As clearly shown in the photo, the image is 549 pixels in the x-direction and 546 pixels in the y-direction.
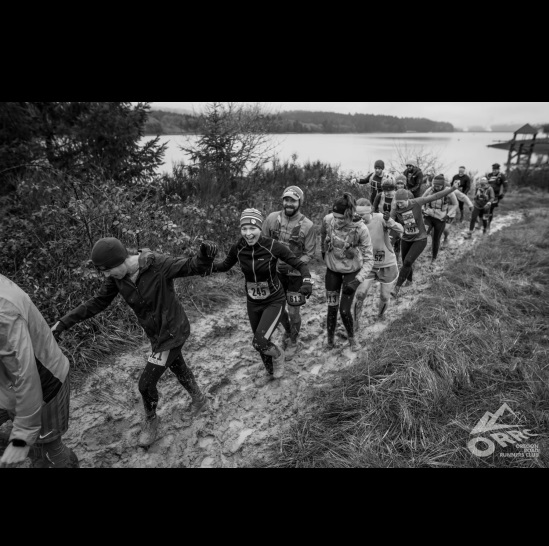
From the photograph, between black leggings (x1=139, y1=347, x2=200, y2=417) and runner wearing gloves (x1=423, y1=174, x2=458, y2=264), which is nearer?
black leggings (x1=139, y1=347, x2=200, y2=417)

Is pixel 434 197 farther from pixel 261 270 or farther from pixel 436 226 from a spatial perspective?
pixel 261 270

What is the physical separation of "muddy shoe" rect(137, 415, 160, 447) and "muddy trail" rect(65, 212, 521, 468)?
0.05 m

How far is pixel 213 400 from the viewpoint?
12.9ft

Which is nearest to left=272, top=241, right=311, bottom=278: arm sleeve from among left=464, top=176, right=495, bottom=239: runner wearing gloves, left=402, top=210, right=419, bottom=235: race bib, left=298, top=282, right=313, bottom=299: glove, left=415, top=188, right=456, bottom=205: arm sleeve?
left=298, top=282, right=313, bottom=299: glove

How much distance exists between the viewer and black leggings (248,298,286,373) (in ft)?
12.4

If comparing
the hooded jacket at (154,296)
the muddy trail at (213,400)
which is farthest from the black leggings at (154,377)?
the muddy trail at (213,400)

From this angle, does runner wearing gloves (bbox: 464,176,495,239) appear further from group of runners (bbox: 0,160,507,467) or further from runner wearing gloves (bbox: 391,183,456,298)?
runner wearing gloves (bbox: 391,183,456,298)

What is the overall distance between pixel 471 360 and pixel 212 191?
637 cm

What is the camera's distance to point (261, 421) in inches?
142

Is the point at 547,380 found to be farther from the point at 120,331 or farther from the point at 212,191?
the point at 212,191

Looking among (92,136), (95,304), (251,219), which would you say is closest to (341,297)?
(251,219)

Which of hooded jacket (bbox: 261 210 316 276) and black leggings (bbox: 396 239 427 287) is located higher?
hooded jacket (bbox: 261 210 316 276)

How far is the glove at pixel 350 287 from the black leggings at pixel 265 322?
852 mm

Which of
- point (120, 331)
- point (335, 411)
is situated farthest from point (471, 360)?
point (120, 331)
